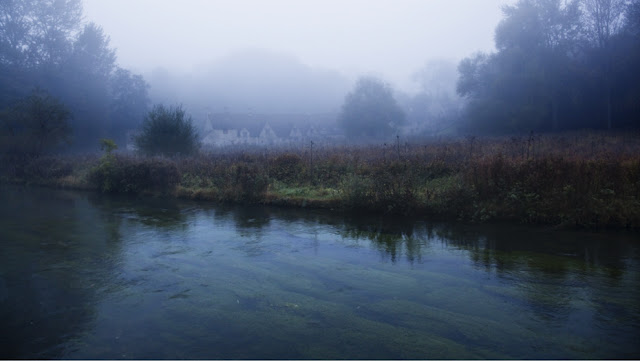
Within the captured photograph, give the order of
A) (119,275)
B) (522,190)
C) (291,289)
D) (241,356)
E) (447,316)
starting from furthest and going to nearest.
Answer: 1. (522,190)
2. (119,275)
3. (291,289)
4. (447,316)
5. (241,356)

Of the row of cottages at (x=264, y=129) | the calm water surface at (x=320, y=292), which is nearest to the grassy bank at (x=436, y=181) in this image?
the calm water surface at (x=320, y=292)

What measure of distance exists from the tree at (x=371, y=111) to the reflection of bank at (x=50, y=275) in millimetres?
35673

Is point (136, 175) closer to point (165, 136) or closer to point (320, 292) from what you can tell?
point (165, 136)

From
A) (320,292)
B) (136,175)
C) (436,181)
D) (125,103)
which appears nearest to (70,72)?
(125,103)

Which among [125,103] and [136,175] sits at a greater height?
[125,103]

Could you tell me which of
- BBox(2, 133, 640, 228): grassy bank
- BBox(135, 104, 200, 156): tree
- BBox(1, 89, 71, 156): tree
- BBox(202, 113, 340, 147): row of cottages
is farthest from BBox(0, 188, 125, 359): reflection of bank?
BBox(202, 113, 340, 147): row of cottages

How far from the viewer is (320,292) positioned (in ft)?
23.2

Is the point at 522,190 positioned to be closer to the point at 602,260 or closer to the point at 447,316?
the point at 602,260

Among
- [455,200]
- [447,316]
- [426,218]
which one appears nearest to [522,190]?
[455,200]

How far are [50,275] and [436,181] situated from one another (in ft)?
39.3

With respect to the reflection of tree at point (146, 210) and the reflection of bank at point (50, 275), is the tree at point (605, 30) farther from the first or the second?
the reflection of bank at point (50, 275)

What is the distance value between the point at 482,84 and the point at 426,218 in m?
30.1

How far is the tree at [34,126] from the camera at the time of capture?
1184 inches

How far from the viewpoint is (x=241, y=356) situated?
4922mm
